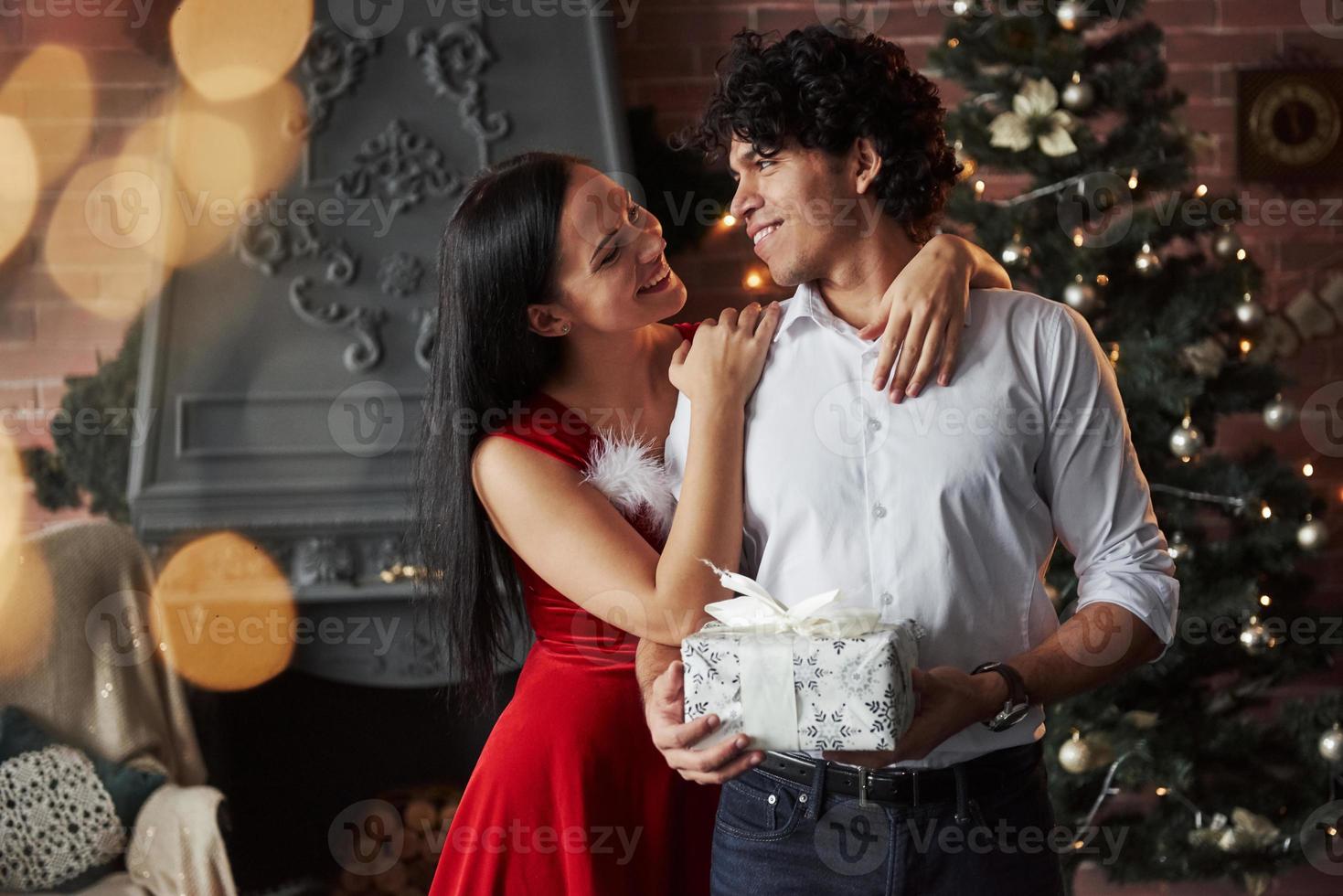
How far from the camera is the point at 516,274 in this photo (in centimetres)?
159

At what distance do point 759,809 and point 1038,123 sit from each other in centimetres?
162

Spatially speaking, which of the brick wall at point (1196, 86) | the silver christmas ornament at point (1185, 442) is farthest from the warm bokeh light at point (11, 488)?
the silver christmas ornament at point (1185, 442)

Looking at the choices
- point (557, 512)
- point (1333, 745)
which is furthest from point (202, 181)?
point (1333, 745)

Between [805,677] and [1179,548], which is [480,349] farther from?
[1179,548]

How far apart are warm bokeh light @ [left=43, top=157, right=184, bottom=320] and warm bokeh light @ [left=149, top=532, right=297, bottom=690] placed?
2.47 ft

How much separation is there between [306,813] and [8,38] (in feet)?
6.74

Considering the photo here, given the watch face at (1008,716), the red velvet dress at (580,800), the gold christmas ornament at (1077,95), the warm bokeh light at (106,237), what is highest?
the gold christmas ornament at (1077,95)

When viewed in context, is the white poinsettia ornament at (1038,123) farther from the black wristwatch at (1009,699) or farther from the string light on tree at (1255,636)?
the black wristwatch at (1009,699)

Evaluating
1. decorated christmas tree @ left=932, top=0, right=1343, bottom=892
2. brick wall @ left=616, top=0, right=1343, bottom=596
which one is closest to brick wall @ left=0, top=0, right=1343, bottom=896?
brick wall @ left=616, top=0, right=1343, bottom=596

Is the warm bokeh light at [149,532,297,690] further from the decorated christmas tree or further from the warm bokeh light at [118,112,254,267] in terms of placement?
the decorated christmas tree

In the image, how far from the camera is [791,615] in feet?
3.55

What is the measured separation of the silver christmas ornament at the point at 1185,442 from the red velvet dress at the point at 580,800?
1.24 metres

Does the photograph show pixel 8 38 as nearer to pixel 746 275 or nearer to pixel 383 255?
pixel 383 255

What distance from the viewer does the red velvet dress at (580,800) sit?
4.98 feet
